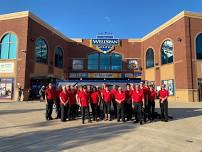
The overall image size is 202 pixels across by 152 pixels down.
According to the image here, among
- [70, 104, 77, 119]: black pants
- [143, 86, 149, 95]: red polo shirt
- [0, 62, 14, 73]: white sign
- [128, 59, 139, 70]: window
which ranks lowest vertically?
[70, 104, 77, 119]: black pants

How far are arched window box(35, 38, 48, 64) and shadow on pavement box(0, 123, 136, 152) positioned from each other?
2434cm

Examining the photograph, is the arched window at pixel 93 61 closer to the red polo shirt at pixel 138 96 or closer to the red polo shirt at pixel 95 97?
the red polo shirt at pixel 95 97

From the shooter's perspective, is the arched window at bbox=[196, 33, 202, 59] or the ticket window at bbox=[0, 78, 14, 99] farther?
the arched window at bbox=[196, 33, 202, 59]

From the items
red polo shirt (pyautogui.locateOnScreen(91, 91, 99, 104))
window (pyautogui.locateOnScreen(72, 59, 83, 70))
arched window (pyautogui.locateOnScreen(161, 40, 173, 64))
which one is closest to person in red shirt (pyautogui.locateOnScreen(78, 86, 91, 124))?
red polo shirt (pyautogui.locateOnScreen(91, 91, 99, 104))

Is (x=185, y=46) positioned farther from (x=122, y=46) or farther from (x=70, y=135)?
(x=70, y=135)

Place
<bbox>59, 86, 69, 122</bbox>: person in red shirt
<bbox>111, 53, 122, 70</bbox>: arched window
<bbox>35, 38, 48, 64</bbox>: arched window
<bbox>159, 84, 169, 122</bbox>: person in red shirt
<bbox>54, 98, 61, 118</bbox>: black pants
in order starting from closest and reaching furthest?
1. <bbox>59, 86, 69, 122</bbox>: person in red shirt
2. <bbox>159, 84, 169, 122</bbox>: person in red shirt
3. <bbox>54, 98, 61, 118</bbox>: black pants
4. <bbox>35, 38, 48, 64</bbox>: arched window
5. <bbox>111, 53, 122, 70</bbox>: arched window

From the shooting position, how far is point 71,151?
6.68m

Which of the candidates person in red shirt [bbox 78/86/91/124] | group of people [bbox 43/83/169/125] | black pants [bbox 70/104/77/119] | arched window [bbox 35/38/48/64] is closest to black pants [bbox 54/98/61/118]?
group of people [bbox 43/83/169/125]

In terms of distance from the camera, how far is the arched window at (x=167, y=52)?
114 ft

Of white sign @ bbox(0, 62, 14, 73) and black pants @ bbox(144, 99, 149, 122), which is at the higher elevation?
white sign @ bbox(0, 62, 14, 73)

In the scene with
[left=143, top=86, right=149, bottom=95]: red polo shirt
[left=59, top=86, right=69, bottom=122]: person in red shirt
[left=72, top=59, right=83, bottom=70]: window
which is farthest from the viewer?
[left=72, top=59, right=83, bottom=70]: window

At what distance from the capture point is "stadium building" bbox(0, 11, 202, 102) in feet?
98.6

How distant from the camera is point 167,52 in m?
35.6

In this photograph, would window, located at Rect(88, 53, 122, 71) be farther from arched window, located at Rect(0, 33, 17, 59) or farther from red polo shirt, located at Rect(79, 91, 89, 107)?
red polo shirt, located at Rect(79, 91, 89, 107)
